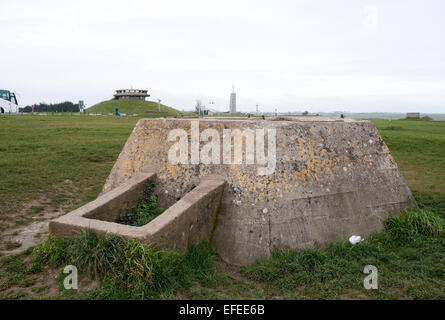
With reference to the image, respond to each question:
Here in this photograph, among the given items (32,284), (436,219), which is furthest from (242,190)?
(436,219)

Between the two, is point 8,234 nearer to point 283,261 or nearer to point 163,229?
point 163,229

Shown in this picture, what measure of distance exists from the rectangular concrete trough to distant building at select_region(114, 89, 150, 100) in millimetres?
63102

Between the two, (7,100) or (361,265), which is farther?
(7,100)

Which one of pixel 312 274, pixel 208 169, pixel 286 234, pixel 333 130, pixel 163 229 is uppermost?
pixel 333 130

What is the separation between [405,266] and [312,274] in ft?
4.65

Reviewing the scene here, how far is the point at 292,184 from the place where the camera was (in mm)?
5293

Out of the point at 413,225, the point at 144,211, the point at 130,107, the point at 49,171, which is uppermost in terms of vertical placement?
the point at 130,107

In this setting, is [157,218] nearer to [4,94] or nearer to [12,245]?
Answer: [12,245]

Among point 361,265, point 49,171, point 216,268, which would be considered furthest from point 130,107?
point 361,265

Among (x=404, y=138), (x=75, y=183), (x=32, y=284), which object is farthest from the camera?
(x=404, y=138)

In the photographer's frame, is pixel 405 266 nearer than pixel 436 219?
Yes

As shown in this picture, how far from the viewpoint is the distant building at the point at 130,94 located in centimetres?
6556

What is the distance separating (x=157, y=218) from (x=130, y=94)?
214 ft

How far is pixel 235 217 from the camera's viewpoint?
513 cm
